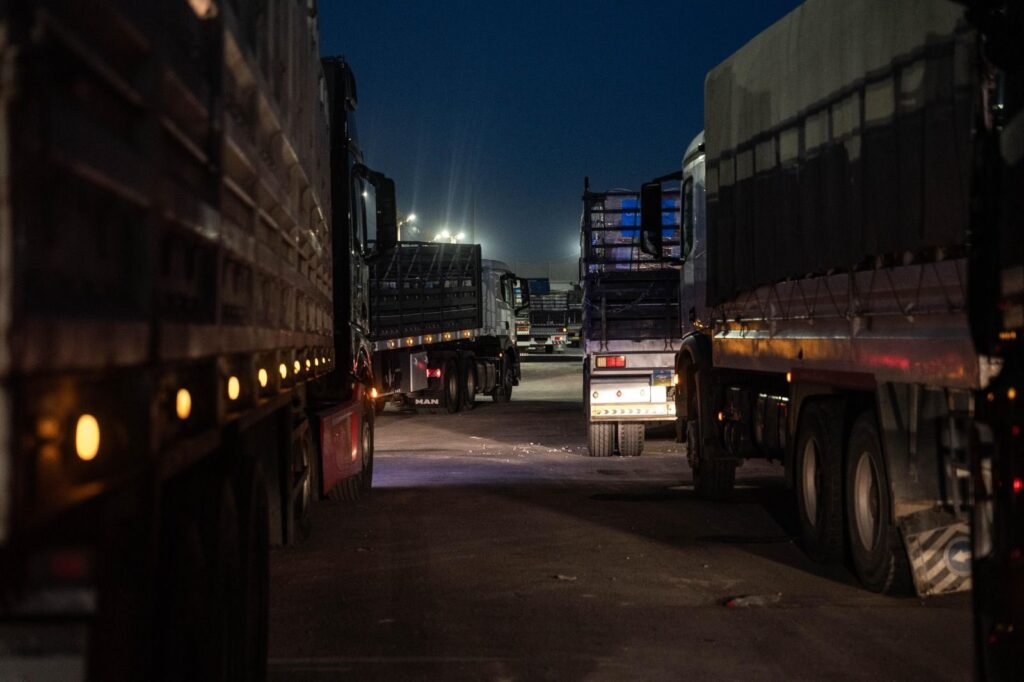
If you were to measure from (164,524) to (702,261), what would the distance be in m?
8.72

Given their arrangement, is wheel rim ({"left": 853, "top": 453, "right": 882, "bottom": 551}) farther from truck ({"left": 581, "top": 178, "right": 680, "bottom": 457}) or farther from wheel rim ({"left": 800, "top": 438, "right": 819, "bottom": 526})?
truck ({"left": 581, "top": 178, "right": 680, "bottom": 457})

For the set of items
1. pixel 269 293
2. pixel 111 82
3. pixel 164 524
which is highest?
pixel 111 82

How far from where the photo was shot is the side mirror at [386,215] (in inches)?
441

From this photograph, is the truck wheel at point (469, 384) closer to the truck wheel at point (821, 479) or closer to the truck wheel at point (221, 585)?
the truck wheel at point (821, 479)

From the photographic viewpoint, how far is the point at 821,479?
7797mm

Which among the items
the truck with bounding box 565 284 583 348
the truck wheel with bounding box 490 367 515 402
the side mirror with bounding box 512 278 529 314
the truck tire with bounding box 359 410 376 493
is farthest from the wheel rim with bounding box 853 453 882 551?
the truck with bounding box 565 284 583 348

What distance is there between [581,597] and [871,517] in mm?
1819

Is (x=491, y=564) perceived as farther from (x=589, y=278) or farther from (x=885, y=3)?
(x=589, y=278)

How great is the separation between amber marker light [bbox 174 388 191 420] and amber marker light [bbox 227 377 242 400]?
675 millimetres

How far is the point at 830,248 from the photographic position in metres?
7.21

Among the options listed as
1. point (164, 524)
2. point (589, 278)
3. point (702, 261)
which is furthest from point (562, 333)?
point (164, 524)

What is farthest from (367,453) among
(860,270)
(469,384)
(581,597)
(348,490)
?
(469,384)

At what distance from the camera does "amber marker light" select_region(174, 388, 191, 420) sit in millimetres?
3207

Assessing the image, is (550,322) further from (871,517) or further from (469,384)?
(871,517)
